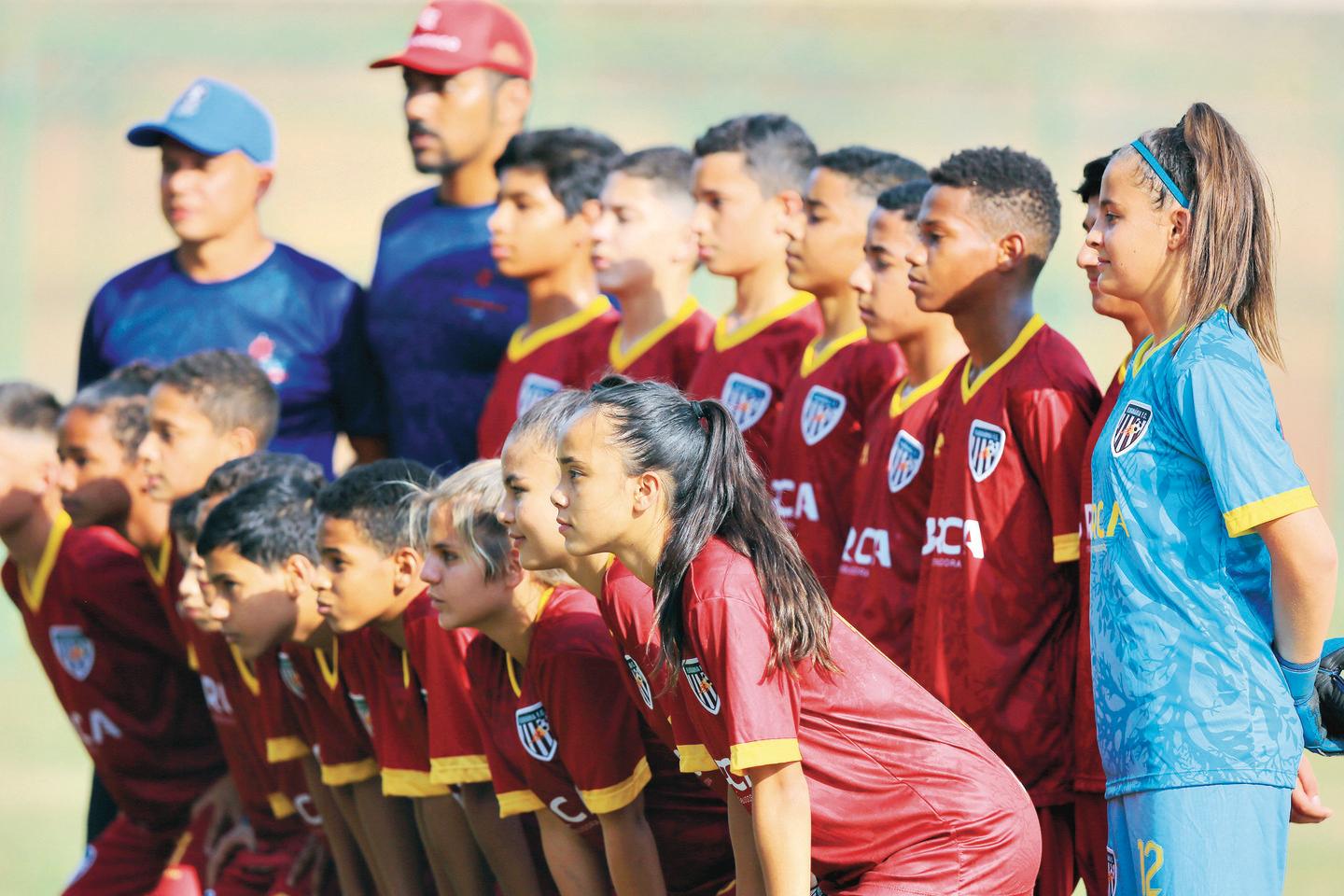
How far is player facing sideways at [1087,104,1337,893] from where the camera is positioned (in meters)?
2.97

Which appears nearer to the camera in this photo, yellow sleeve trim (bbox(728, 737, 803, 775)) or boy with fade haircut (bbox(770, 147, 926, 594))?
yellow sleeve trim (bbox(728, 737, 803, 775))

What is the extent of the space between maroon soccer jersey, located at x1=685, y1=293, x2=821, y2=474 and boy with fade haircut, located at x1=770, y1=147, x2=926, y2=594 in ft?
0.30

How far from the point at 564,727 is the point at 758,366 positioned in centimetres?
141

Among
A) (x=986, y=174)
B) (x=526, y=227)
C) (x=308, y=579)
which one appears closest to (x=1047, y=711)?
(x=986, y=174)

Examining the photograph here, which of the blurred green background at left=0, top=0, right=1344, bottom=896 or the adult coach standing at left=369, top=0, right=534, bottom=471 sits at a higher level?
the blurred green background at left=0, top=0, right=1344, bottom=896

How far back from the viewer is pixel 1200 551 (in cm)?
307

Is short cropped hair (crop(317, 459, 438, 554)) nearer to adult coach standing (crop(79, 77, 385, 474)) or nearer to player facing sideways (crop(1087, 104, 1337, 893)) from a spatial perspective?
adult coach standing (crop(79, 77, 385, 474))

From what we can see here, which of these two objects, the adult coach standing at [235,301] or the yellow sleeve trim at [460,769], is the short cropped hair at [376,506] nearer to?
the yellow sleeve trim at [460,769]

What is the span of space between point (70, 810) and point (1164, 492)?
8.23 metres

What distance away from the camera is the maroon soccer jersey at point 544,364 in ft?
17.9

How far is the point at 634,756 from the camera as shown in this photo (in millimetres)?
3906

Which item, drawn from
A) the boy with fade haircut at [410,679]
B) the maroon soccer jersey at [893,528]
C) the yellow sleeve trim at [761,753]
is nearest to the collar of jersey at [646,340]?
the boy with fade haircut at [410,679]

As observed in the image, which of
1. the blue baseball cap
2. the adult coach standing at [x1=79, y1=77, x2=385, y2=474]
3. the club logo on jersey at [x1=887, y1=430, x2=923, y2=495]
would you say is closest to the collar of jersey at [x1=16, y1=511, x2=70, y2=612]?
the adult coach standing at [x1=79, y1=77, x2=385, y2=474]

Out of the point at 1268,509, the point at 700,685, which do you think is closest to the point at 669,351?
the point at 700,685
